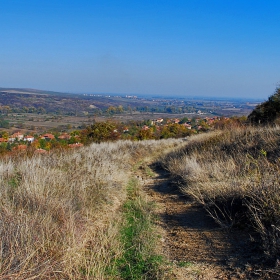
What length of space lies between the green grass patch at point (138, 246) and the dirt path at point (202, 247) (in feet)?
0.66

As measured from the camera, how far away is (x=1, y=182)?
4562 millimetres

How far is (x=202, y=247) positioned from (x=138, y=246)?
2.73ft

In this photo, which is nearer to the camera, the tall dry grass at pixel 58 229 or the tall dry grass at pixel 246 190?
the tall dry grass at pixel 58 229

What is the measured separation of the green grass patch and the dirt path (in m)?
0.20

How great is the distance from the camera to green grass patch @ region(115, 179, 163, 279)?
113 inches

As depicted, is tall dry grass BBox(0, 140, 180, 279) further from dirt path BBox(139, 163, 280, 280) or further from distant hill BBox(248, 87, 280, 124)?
distant hill BBox(248, 87, 280, 124)

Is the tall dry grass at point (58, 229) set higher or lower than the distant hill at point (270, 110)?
lower

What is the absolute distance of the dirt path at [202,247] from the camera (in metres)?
2.81

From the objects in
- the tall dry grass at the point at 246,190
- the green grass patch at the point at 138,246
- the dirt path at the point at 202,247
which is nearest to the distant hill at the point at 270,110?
the tall dry grass at the point at 246,190

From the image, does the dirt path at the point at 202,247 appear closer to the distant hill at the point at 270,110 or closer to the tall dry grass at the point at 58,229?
the tall dry grass at the point at 58,229

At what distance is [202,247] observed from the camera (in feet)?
11.5

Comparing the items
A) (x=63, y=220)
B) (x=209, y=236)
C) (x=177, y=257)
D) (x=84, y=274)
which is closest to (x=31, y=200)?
(x=63, y=220)

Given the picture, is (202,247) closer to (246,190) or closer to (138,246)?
(138,246)

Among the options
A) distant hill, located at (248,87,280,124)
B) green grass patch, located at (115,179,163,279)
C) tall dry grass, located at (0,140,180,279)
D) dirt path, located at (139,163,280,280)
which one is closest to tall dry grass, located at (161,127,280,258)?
dirt path, located at (139,163,280,280)
